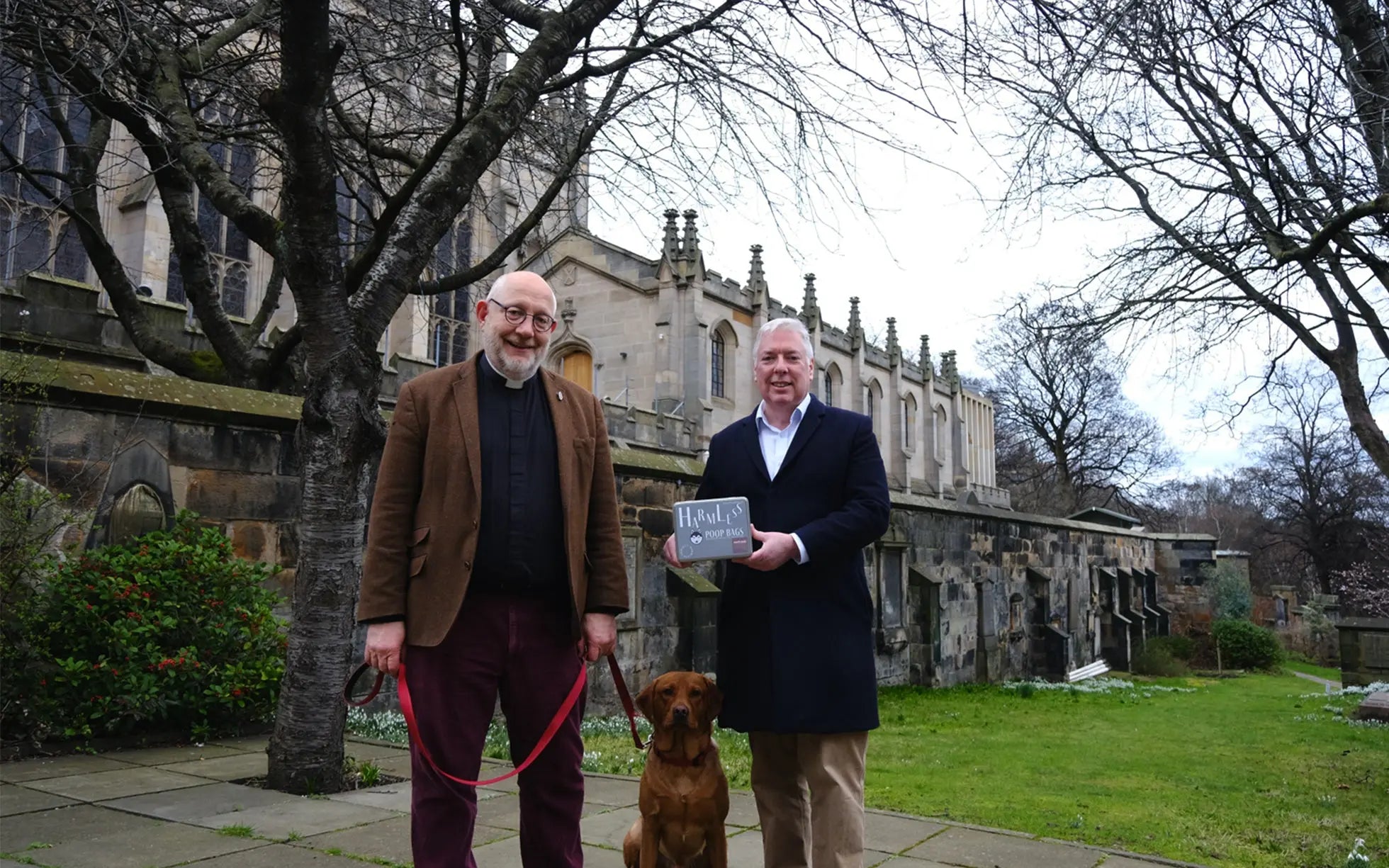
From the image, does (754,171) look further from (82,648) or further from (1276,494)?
(1276,494)

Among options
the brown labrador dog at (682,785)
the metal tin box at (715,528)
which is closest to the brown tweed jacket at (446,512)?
the metal tin box at (715,528)

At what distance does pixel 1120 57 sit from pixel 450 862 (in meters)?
5.05

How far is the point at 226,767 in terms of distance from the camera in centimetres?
534

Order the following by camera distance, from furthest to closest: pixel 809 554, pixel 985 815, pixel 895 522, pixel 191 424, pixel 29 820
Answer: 1. pixel 895 522
2. pixel 191 424
3. pixel 985 815
4. pixel 29 820
5. pixel 809 554

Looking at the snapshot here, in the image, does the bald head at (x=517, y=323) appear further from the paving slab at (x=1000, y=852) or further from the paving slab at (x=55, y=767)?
the paving slab at (x=55, y=767)

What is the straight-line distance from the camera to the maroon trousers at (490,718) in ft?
9.25

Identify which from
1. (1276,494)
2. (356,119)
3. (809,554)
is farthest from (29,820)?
(1276,494)

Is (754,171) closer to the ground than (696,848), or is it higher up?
higher up

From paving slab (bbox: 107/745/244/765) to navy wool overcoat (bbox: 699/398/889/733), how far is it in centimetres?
382

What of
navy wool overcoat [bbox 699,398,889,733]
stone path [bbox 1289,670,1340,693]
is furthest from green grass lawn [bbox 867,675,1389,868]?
stone path [bbox 1289,670,1340,693]

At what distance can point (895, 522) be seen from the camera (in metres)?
13.9

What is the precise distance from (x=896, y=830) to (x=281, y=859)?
2.61 meters

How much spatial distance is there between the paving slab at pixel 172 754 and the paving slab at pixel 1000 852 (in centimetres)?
406

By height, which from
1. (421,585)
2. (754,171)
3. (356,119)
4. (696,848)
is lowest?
(696,848)
